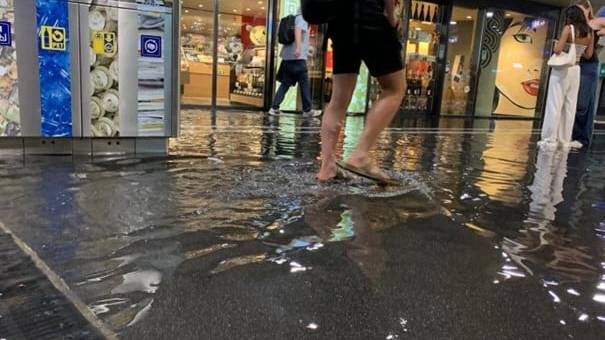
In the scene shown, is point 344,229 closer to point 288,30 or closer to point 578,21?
point 578,21

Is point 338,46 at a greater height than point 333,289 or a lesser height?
greater

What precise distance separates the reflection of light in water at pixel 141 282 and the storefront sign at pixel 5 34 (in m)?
2.08

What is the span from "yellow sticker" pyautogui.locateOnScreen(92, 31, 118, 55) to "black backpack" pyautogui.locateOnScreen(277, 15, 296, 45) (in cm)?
429

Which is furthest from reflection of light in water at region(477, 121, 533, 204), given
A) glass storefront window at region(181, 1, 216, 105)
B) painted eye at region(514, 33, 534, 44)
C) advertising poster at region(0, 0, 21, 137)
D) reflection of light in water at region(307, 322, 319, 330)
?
painted eye at region(514, 33, 534, 44)

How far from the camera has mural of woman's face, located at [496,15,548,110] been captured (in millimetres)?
11422

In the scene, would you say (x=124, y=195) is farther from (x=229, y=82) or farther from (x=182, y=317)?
(x=229, y=82)

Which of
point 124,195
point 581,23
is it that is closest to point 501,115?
point 581,23

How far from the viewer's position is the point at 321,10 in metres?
2.35

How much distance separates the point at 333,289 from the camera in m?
1.33

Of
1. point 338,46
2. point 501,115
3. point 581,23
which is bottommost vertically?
point 501,115

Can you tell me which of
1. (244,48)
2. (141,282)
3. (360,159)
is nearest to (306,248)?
(141,282)

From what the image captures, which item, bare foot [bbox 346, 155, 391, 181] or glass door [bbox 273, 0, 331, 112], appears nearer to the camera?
bare foot [bbox 346, 155, 391, 181]

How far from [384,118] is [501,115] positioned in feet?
33.6

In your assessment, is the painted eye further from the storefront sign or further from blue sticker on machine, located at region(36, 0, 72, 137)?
the storefront sign
